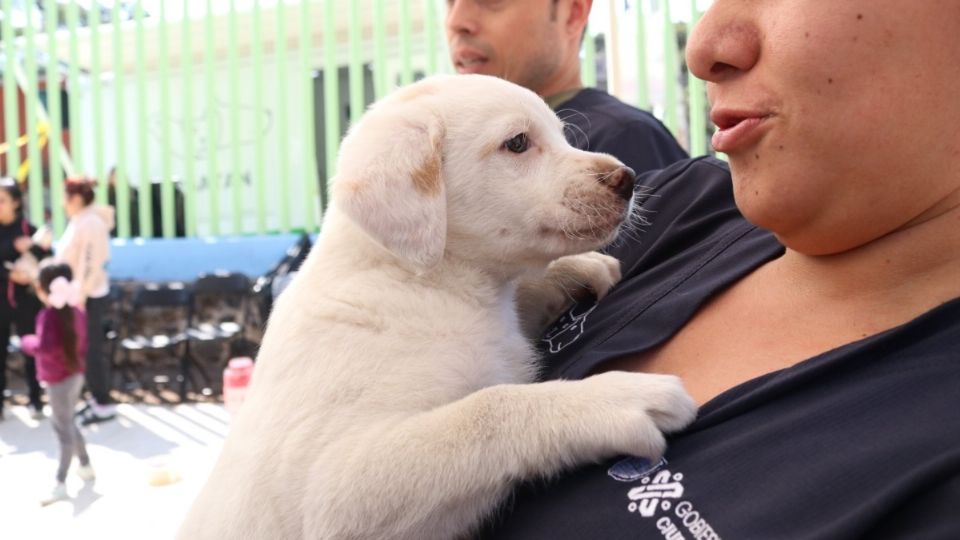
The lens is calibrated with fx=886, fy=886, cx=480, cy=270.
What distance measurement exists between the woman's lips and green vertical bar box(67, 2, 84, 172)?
9.56 metres

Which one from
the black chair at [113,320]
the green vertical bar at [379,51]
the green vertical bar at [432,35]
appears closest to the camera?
the black chair at [113,320]

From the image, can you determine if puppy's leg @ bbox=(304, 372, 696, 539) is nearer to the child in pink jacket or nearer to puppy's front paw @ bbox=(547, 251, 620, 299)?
puppy's front paw @ bbox=(547, 251, 620, 299)

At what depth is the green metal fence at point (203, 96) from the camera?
902 cm

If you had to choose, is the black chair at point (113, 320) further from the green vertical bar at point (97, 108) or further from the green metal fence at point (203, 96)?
the green vertical bar at point (97, 108)

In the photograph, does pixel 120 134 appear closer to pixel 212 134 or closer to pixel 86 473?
pixel 212 134

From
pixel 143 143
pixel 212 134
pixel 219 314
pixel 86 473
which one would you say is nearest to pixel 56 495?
pixel 86 473

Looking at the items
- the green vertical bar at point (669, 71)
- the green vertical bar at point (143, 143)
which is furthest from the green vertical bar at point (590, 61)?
the green vertical bar at point (143, 143)

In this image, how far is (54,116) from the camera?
9.52 meters

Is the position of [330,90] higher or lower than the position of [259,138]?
higher

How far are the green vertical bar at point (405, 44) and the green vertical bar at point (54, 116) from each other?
150 inches

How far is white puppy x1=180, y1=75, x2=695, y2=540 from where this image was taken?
43.0 inches

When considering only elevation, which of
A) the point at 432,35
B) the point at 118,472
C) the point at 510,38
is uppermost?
the point at 432,35

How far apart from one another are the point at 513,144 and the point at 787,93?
579 mm

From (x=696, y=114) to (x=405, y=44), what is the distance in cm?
292
